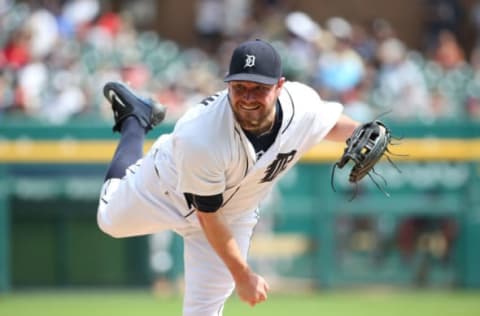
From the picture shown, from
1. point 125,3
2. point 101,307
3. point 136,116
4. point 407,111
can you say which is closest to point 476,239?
point 407,111

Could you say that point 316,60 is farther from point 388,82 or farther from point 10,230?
point 10,230

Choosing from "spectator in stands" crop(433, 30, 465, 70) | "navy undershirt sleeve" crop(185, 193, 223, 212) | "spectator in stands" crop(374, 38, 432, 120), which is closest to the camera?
"navy undershirt sleeve" crop(185, 193, 223, 212)

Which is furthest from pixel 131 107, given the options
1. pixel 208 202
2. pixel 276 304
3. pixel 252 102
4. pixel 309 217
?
pixel 309 217

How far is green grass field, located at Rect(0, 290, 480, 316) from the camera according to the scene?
10.3 m

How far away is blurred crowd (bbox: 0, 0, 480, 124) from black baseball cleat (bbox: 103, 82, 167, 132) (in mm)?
4407

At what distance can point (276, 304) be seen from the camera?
429 inches

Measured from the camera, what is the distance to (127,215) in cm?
690

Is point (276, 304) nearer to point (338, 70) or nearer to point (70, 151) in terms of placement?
point (70, 151)

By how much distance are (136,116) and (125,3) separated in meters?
11.2

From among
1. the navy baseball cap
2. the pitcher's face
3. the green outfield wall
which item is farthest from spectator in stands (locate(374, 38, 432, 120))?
the navy baseball cap

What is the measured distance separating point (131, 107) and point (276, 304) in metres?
4.03

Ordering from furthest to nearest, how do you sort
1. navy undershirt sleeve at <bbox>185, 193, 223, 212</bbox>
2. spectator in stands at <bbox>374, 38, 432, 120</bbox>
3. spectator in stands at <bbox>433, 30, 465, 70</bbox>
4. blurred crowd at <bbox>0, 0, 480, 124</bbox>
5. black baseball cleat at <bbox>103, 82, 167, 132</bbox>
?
spectator in stands at <bbox>433, 30, 465, 70</bbox> → spectator in stands at <bbox>374, 38, 432, 120</bbox> → blurred crowd at <bbox>0, 0, 480, 124</bbox> → black baseball cleat at <bbox>103, 82, 167, 132</bbox> → navy undershirt sleeve at <bbox>185, 193, 223, 212</bbox>

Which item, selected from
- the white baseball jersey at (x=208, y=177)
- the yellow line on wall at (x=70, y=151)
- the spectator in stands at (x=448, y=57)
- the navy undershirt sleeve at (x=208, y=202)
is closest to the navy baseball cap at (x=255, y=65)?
the white baseball jersey at (x=208, y=177)

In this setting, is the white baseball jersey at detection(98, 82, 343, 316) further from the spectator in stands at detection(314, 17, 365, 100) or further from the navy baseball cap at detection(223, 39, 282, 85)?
the spectator in stands at detection(314, 17, 365, 100)
